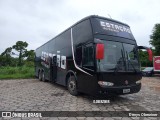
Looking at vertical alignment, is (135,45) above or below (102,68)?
above

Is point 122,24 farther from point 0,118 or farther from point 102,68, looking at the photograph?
point 0,118

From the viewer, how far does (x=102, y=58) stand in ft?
17.0

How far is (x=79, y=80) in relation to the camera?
698 centimetres

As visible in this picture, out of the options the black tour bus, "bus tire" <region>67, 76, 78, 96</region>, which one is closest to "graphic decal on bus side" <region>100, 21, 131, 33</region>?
the black tour bus

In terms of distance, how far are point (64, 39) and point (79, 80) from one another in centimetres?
292

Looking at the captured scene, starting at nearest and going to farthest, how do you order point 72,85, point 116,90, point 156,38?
1. point 116,90
2. point 72,85
3. point 156,38

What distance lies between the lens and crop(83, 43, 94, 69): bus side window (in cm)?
608

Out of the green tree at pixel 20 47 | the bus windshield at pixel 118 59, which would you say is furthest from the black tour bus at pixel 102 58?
the green tree at pixel 20 47

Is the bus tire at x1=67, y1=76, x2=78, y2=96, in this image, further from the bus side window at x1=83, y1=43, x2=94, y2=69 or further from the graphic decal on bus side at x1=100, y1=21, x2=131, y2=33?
the graphic decal on bus side at x1=100, y1=21, x2=131, y2=33

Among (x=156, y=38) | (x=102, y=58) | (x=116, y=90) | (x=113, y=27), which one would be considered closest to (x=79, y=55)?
(x=113, y=27)

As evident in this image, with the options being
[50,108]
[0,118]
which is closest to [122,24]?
[50,108]

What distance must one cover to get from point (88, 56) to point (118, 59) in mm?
1114

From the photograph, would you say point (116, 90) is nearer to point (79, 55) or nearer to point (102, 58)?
point (102, 58)

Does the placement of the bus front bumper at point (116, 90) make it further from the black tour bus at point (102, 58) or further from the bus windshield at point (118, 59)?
the bus windshield at point (118, 59)
